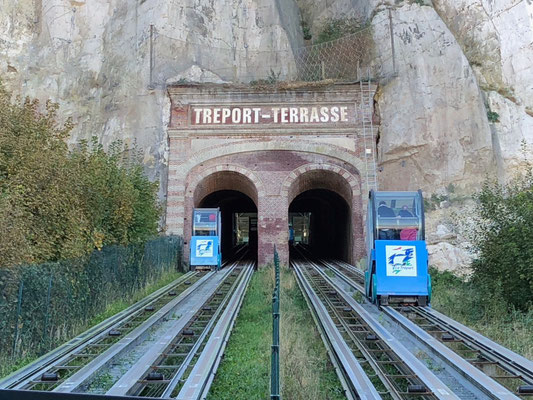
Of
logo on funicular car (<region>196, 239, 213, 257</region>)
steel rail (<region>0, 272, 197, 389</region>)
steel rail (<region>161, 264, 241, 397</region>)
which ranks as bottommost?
steel rail (<region>161, 264, 241, 397</region>)

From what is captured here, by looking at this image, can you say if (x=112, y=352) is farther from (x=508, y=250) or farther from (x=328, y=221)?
(x=328, y=221)

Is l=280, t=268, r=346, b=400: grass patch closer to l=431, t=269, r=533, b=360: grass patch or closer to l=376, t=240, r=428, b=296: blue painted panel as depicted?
l=376, t=240, r=428, b=296: blue painted panel

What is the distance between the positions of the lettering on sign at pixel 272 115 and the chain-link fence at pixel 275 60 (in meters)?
1.84

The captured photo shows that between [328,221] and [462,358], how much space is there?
87.8 ft

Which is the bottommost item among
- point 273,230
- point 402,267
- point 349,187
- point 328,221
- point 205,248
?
point 402,267

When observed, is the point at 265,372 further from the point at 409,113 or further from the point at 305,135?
the point at 409,113

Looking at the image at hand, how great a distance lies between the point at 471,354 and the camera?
691 cm

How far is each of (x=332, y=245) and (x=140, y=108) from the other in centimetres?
1587

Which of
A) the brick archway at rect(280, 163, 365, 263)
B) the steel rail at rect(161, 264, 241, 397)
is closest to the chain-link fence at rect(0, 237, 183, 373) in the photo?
the steel rail at rect(161, 264, 241, 397)

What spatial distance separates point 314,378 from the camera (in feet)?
18.6

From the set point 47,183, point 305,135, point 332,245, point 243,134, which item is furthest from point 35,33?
point 332,245

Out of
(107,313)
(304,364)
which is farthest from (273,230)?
(304,364)

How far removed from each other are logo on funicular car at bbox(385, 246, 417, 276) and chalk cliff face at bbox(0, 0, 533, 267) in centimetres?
1078

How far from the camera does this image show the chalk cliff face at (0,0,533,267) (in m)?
20.6
